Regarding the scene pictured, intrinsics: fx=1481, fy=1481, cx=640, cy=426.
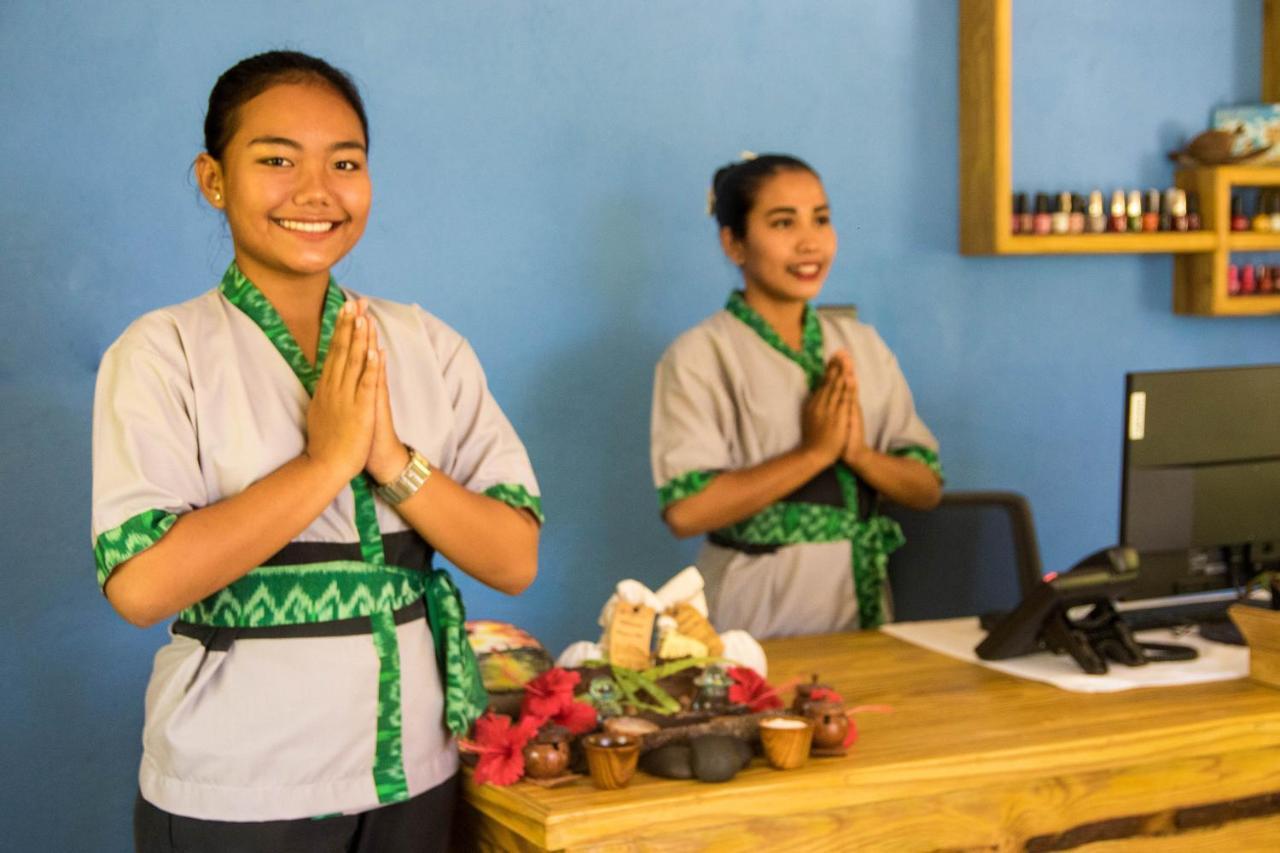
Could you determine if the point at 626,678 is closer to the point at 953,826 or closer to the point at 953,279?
the point at 953,826

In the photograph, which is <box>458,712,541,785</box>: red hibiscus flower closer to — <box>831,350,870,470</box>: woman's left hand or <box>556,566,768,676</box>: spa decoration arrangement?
<box>556,566,768,676</box>: spa decoration arrangement

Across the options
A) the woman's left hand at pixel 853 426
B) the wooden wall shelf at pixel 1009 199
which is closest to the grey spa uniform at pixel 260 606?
the woman's left hand at pixel 853 426

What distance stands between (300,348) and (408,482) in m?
0.21

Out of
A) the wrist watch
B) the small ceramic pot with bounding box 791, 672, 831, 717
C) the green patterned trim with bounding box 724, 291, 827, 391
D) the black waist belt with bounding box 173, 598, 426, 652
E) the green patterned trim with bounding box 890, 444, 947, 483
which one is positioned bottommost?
the small ceramic pot with bounding box 791, 672, 831, 717

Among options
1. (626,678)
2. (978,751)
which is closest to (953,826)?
(978,751)

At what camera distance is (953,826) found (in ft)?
5.78

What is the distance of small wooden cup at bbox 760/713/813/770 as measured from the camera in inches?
66.2

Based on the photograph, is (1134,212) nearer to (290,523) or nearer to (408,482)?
(408,482)

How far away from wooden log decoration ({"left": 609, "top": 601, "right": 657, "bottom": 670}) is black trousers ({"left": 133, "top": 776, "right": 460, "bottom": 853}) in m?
0.32

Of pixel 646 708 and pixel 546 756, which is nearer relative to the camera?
pixel 546 756

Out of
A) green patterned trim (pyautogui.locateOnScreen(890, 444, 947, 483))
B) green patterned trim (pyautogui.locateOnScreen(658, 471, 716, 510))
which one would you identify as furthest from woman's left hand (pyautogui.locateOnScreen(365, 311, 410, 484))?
green patterned trim (pyautogui.locateOnScreen(890, 444, 947, 483))

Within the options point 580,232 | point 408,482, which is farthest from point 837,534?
point 408,482

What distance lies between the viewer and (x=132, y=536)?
1472 millimetres

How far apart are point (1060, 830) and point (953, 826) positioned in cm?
17
